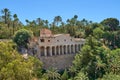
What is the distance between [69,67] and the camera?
7988 cm

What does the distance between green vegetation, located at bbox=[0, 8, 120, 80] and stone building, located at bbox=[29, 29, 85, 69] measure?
2374mm

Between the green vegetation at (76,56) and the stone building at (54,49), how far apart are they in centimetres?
237

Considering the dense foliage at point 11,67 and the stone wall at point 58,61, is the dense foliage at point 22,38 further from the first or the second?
the dense foliage at point 11,67

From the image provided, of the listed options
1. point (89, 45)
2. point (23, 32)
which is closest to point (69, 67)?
point (89, 45)

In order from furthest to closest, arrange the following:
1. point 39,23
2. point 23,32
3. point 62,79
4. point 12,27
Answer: point 39,23
point 12,27
point 23,32
point 62,79

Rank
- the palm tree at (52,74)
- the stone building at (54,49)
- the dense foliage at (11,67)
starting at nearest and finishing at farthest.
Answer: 1. the dense foliage at (11,67)
2. the palm tree at (52,74)
3. the stone building at (54,49)

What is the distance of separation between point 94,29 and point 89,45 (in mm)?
13793

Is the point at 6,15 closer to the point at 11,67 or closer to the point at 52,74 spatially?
the point at 52,74

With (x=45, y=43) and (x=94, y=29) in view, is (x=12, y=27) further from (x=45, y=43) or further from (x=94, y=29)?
(x=94, y=29)

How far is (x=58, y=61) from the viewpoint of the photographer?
78562 millimetres

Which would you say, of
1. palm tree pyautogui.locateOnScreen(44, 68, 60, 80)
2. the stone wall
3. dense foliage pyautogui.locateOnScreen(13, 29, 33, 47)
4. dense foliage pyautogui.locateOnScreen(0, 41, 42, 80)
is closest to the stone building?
the stone wall

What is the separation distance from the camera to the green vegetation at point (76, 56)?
40.0 metres

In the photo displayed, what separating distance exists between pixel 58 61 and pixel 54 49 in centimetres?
326

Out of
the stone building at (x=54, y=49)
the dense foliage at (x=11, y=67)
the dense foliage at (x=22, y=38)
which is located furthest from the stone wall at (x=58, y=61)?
the dense foliage at (x=11, y=67)
